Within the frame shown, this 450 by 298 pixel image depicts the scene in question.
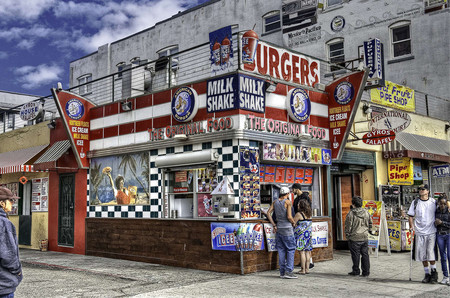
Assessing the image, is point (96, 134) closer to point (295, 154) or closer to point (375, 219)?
point (295, 154)

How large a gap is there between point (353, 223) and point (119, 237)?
244 inches

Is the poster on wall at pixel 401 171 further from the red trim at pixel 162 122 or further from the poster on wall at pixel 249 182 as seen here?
the red trim at pixel 162 122

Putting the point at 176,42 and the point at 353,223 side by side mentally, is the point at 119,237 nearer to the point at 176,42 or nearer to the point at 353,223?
the point at 353,223

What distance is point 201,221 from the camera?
1075 cm

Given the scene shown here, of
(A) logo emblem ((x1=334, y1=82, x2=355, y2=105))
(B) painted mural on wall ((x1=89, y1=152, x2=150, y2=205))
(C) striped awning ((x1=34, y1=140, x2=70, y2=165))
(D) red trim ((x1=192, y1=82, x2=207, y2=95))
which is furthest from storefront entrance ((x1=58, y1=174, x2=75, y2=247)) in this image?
(A) logo emblem ((x1=334, y1=82, x2=355, y2=105))

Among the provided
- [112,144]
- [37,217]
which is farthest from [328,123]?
[37,217]

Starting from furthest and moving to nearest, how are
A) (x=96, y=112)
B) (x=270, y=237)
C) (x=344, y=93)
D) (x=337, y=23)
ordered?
1. (x=337, y=23)
2. (x=96, y=112)
3. (x=344, y=93)
4. (x=270, y=237)

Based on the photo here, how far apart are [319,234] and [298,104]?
3193mm

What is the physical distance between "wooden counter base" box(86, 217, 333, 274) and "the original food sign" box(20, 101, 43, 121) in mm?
5199

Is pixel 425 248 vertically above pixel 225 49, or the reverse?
pixel 225 49

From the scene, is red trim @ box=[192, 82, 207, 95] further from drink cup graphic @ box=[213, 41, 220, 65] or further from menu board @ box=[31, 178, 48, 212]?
menu board @ box=[31, 178, 48, 212]

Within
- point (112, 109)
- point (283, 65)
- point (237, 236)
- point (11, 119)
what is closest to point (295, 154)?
point (283, 65)

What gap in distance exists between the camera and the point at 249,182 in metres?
10.4

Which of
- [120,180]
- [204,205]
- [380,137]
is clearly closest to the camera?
[204,205]
